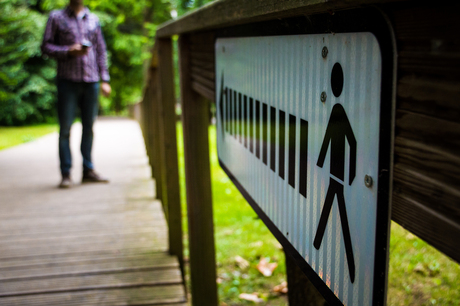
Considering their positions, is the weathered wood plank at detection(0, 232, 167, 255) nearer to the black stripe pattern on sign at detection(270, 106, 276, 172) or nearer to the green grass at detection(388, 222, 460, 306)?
the green grass at detection(388, 222, 460, 306)

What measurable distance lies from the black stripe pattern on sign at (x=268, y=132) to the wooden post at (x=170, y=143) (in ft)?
5.30

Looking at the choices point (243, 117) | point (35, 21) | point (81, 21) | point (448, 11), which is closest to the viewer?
point (448, 11)

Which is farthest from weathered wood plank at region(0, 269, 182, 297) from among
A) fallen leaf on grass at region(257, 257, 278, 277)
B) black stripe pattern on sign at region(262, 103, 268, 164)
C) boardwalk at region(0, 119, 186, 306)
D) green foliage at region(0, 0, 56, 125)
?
green foliage at region(0, 0, 56, 125)

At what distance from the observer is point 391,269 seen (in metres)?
3.04

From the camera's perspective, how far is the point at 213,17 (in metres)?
1.15

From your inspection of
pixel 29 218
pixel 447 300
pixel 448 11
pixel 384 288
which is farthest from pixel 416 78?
pixel 29 218

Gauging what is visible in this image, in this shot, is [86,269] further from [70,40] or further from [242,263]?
[70,40]

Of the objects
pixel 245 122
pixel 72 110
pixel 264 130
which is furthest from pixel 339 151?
pixel 72 110

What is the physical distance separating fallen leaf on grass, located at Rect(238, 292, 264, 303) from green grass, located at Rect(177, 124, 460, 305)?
0.09ft

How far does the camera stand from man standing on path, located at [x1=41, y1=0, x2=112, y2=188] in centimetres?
403

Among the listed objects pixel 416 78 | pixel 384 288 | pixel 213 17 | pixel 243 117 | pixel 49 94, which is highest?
pixel 213 17

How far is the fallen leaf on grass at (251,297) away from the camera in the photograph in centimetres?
304

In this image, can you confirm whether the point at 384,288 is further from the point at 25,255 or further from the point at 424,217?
the point at 25,255

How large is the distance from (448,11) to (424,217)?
192mm
